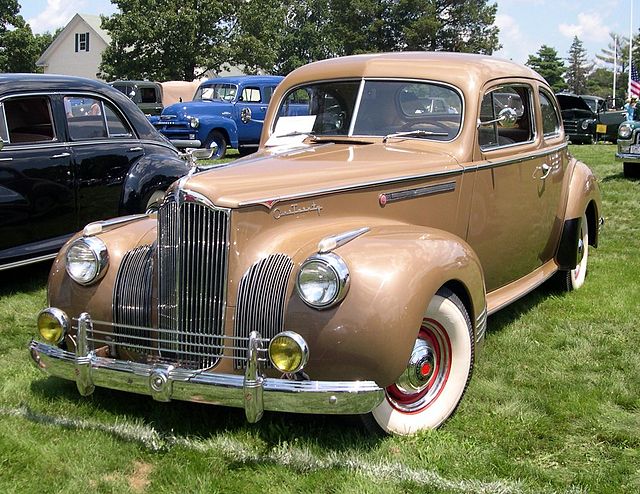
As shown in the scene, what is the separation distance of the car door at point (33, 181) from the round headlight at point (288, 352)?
361cm

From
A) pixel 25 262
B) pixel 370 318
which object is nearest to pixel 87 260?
pixel 370 318

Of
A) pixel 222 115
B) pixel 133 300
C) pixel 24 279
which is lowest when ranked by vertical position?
pixel 24 279

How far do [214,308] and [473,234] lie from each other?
184 centimetres

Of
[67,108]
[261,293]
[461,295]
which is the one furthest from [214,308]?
[67,108]

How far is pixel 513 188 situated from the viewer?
190 inches

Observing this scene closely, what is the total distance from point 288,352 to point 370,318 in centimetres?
37

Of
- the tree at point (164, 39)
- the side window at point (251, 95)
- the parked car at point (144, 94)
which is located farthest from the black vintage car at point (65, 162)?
the tree at point (164, 39)

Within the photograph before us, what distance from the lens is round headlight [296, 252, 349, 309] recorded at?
3076 mm

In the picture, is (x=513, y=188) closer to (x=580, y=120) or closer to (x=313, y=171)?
(x=313, y=171)

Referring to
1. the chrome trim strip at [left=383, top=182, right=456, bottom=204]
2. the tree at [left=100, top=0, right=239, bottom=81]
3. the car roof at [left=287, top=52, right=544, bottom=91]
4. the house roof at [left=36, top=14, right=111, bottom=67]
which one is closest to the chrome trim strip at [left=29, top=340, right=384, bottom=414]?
the chrome trim strip at [left=383, top=182, right=456, bottom=204]

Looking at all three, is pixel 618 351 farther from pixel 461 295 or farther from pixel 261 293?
pixel 261 293

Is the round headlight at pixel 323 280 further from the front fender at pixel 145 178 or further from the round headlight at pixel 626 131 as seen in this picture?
the round headlight at pixel 626 131

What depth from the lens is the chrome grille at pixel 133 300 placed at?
3.59 metres

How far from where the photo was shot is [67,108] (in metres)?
6.43
